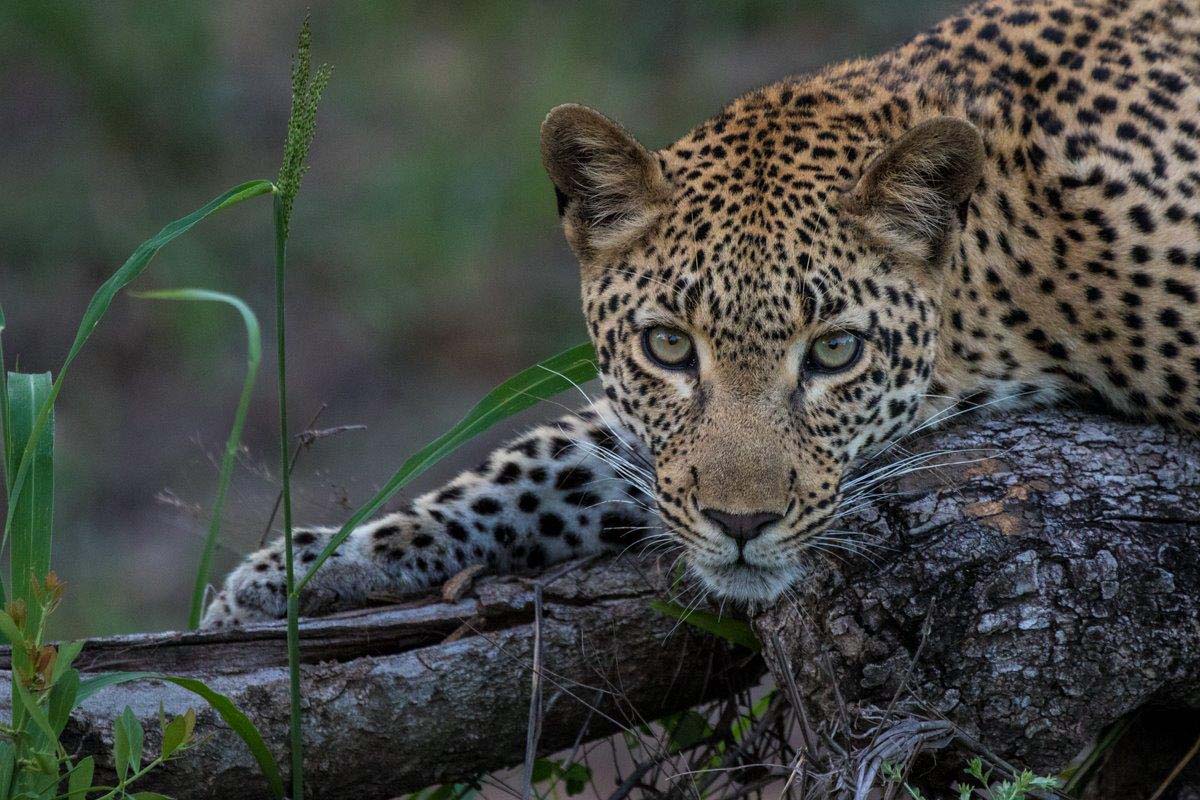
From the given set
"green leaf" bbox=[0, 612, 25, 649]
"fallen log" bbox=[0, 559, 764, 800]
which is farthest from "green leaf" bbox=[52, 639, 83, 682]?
"fallen log" bbox=[0, 559, 764, 800]

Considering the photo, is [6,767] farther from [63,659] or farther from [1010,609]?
[1010,609]

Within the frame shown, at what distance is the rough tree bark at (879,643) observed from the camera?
4910mm

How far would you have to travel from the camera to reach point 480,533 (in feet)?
21.7

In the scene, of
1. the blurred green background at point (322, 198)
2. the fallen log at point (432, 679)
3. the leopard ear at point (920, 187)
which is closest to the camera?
the fallen log at point (432, 679)

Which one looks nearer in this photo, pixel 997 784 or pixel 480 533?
pixel 997 784

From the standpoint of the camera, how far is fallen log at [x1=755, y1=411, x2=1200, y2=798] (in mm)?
4887

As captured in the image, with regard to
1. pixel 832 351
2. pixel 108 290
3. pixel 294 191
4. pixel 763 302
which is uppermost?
pixel 294 191

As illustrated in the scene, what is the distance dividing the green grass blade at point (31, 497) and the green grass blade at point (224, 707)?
30 centimetres

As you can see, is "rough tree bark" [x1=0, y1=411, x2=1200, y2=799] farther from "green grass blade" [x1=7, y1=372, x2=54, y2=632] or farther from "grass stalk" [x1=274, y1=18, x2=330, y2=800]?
"green grass blade" [x1=7, y1=372, x2=54, y2=632]

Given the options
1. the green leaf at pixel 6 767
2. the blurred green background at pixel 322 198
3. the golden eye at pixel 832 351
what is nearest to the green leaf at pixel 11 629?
the green leaf at pixel 6 767

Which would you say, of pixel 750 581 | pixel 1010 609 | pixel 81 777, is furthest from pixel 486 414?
pixel 1010 609

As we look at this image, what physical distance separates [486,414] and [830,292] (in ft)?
4.36

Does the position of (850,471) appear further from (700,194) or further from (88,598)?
(88,598)

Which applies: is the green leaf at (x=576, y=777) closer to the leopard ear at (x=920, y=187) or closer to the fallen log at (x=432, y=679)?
the fallen log at (x=432, y=679)
